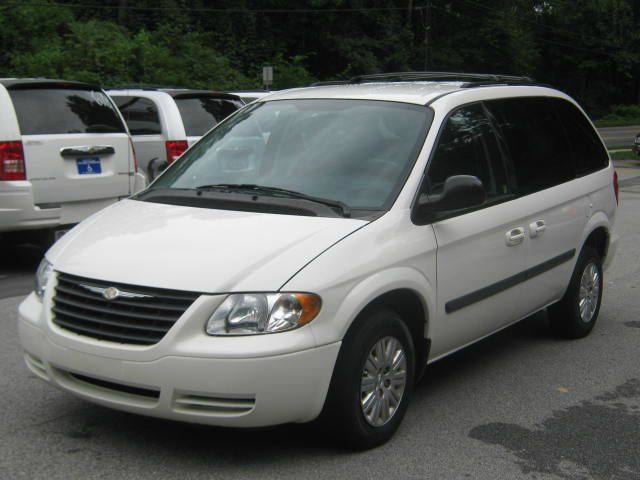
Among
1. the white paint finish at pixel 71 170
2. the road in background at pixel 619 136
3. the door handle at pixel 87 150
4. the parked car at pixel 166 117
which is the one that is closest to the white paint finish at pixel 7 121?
the white paint finish at pixel 71 170

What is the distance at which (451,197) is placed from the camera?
4746mm

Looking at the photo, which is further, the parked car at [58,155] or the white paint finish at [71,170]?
the white paint finish at [71,170]

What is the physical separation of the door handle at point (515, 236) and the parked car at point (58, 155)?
192 inches

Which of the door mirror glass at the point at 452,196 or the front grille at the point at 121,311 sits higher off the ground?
the door mirror glass at the point at 452,196

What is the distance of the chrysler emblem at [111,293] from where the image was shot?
4.02m

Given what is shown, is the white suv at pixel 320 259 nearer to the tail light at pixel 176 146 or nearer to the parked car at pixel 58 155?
the parked car at pixel 58 155

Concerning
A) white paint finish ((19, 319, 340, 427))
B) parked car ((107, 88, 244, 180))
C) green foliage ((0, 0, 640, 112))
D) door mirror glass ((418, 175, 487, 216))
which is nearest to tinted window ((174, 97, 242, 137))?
parked car ((107, 88, 244, 180))

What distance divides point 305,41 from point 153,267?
149 ft

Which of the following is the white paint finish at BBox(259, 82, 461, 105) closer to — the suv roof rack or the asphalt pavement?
the suv roof rack

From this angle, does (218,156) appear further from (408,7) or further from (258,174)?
(408,7)

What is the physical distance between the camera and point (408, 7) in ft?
171

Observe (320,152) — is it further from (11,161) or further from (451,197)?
(11,161)

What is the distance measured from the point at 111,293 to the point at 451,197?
1.78 m

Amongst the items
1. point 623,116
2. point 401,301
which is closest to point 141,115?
point 401,301
